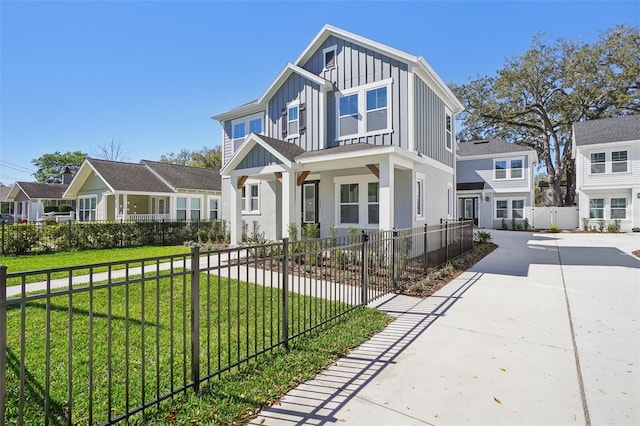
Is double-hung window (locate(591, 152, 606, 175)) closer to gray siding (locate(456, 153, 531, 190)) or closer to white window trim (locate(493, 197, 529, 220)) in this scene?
gray siding (locate(456, 153, 531, 190))

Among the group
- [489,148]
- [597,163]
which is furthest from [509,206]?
[597,163]

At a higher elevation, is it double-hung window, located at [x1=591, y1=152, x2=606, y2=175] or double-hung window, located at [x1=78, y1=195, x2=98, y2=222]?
double-hung window, located at [x1=591, y1=152, x2=606, y2=175]

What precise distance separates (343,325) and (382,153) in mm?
6005

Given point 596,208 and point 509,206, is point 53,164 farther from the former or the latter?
point 596,208

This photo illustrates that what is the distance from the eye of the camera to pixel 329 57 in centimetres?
1288

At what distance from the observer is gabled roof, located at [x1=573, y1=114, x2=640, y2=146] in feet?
72.1

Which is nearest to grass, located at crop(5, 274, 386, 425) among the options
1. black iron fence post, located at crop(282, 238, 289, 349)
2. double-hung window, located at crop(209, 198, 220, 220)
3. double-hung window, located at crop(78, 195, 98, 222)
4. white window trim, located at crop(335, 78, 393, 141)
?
black iron fence post, located at crop(282, 238, 289, 349)

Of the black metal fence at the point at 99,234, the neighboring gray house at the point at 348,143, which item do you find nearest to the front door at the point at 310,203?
the neighboring gray house at the point at 348,143

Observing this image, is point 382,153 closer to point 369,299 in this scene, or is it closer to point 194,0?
point 369,299

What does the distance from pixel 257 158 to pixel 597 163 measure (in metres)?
24.3

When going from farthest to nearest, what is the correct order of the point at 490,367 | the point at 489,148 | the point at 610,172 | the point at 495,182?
the point at 489,148 → the point at 495,182 → the point at 610,172 → the point at 490,367

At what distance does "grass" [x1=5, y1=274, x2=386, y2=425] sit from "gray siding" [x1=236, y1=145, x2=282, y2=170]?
704cm

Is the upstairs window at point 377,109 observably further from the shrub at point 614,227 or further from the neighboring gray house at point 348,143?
the shrub at point 614,227

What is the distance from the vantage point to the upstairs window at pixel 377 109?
1143cm
